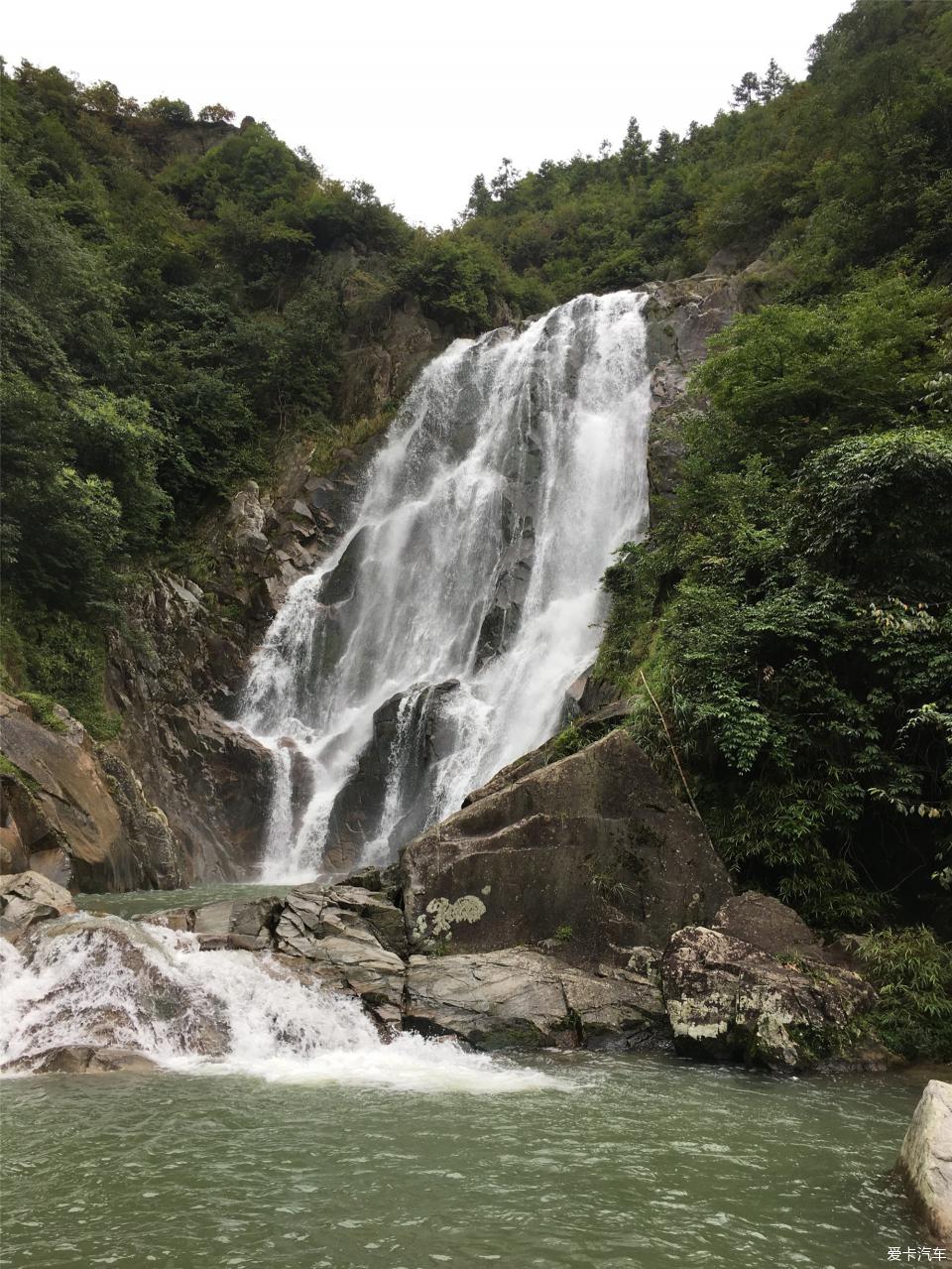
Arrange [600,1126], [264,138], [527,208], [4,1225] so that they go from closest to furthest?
[4,1225] < [600,1126] < [264,138] < [527,208]

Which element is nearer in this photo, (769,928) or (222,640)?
(769,928)

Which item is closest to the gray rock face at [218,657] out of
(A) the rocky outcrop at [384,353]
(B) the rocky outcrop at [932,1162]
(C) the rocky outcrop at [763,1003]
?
(A) the rocky outcrop at [384,353]

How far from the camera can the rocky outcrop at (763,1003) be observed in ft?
25.4

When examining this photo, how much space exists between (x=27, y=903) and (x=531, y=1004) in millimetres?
6343

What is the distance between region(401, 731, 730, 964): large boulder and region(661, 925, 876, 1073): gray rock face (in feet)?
3.59

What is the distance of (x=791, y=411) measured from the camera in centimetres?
1432

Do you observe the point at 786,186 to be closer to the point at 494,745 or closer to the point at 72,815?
the point at 494,745

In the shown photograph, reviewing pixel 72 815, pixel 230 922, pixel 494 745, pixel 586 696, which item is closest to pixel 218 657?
pixel 72 815

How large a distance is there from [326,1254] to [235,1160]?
1.45m

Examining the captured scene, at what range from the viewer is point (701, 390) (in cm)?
1745

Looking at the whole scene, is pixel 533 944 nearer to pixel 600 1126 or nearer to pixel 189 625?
pixel 600 1126

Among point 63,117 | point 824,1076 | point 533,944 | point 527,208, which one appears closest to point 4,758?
point 533,944

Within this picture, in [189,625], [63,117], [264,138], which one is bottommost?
[189,625]

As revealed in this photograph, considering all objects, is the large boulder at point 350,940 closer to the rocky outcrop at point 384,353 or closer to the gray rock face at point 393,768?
the gray rock face at point 393,768
